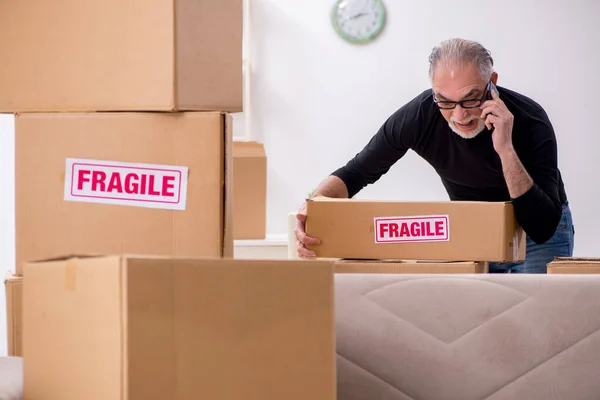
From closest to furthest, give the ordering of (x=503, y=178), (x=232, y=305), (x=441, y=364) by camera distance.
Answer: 1. (x=232, y=305)
2. (x=441, y=364)
3. (x=503, y=178)

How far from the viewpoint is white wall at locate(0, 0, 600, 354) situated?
408 cm

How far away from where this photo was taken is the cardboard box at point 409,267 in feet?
5.97

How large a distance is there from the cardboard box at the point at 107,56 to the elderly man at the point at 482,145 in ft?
2.16

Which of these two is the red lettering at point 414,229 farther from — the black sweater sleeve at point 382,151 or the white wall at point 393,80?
the white wall at point 393,80

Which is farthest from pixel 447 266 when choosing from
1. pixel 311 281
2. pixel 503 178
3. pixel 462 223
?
pixel 311 281

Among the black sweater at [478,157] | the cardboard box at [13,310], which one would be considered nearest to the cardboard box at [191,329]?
the cardboard box at [13,310]

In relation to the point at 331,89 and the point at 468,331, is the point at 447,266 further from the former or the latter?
the point at 331,89

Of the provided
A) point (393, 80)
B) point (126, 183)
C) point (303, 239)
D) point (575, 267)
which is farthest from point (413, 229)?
point (393, 80)

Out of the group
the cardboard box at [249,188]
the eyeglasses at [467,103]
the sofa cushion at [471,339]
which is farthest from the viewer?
the cardboard box at [249,188]

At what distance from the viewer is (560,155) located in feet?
13.4

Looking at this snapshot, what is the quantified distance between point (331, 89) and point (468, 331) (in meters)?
3.03

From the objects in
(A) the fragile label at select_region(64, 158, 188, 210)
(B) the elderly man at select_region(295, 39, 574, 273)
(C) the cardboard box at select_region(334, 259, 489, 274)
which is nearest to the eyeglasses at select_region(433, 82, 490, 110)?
(B) the elderly man at select_region(295, 39, 574, 273)

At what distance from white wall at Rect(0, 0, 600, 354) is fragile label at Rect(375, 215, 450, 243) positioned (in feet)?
7.37

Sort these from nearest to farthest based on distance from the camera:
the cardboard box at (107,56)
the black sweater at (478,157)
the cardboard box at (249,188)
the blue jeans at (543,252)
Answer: the cardboard box at (107,56) < the black sweater at (478,157) < the blue jeans at (543,252) < the cardboard box at (249,188)
